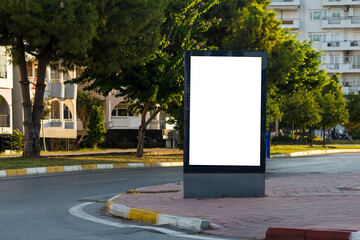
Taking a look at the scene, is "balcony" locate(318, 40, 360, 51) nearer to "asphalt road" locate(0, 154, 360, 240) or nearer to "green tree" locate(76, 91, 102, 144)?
"green tree" locate(76, 91, 102, 144)

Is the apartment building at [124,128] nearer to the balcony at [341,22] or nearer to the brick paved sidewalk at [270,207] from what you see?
the balcony at [341,22]

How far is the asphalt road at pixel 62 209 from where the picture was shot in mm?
7230

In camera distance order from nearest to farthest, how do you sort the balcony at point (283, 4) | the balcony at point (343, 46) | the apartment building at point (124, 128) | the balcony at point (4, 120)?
the balcony at point (4, 120)
the apartment building at point (124, 128)
the balcony at point (283, 4)
the balcony at point (343, 46)

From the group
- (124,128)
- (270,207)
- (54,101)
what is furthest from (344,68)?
(270,207)

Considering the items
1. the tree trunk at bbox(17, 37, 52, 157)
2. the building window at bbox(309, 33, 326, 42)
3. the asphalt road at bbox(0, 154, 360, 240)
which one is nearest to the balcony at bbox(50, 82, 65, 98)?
the tree trunk at bbox(17, 37, 52, 157)

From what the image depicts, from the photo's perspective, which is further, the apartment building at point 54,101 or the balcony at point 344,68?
the balcony at point 344,68

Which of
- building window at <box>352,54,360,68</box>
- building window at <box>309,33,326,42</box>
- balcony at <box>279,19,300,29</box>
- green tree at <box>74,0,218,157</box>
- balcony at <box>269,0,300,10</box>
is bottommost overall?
green tree at <box>74,0,218,157</box>

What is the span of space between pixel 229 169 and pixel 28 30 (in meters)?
14.7

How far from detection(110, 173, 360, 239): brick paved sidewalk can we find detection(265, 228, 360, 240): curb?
0.79ft

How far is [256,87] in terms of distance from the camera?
10.4 metres

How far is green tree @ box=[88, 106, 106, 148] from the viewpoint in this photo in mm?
45469

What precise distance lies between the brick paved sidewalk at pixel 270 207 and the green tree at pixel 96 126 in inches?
1313

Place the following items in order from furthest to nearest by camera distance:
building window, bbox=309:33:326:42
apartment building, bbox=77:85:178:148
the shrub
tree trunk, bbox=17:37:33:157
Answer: building window, bbox=309:33:326:42
the shrub
apartment building, bbox=77:85:178:148
tree trunk, bbox=17:37:33:157

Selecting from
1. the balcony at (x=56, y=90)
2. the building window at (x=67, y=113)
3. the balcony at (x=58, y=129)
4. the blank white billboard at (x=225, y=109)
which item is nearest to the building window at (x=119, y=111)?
the building window at (x=67, y=113)
